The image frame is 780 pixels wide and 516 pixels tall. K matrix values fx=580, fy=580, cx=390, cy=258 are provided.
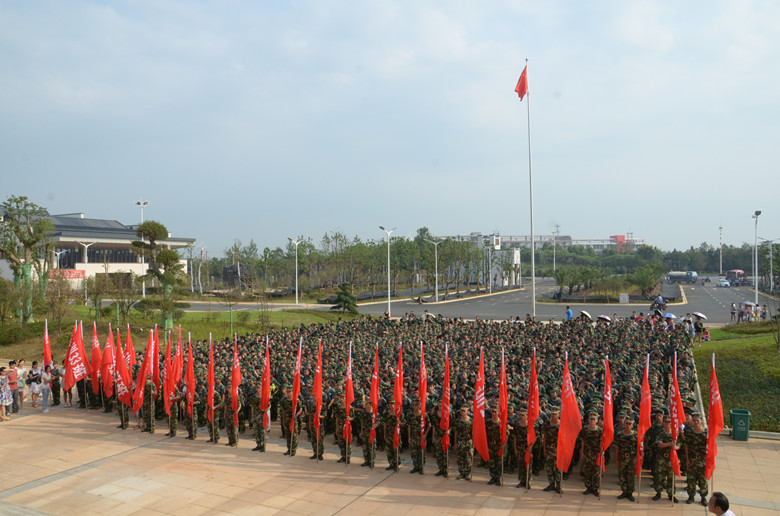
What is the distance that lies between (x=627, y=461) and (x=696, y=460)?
1.01m

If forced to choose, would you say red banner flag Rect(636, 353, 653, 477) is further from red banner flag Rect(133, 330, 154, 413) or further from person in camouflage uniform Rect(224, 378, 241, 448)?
red banner flag Rect(133, 330, 154, 413)

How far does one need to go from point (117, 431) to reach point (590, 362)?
12.4 meters

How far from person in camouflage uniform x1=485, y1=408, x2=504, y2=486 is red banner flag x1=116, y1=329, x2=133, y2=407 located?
355 inches

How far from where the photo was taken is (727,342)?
953 inches

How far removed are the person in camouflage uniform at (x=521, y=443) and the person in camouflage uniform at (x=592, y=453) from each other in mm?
959

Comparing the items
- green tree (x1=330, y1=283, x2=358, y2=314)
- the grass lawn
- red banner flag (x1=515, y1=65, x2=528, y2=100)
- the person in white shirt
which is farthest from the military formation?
green tree (x1=330, y1=283, x2=358, y2=314)

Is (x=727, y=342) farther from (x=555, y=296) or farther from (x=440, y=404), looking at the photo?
(x=555, y=296)

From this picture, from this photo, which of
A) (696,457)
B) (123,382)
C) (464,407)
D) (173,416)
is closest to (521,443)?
(464,407)

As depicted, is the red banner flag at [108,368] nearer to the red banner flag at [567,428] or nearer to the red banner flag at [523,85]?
the red banner flag at [567,428]

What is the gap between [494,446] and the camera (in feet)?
33.8

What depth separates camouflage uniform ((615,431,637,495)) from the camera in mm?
9398

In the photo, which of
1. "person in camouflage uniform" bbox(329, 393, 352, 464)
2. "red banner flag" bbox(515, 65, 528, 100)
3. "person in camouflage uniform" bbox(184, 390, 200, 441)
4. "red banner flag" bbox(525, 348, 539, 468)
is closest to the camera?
"red banner flag" bbox(525, 348, 539, 468)

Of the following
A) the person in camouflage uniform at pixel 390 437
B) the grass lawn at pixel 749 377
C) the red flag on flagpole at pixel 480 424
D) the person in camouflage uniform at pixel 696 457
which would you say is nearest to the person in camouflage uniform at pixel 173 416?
the person in camouflage uniform at pixel 390 437

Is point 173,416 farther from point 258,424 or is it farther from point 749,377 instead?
point 749,377
